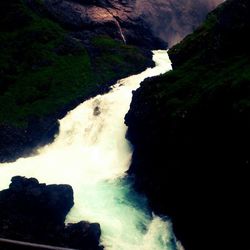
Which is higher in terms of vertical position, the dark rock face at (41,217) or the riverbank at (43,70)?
the dark rock face at (41,217)

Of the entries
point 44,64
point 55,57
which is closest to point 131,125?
point 44,64

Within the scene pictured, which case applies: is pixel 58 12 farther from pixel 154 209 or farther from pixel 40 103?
pixel 154 209

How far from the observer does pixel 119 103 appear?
46.1 m

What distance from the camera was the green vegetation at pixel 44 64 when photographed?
160 ft

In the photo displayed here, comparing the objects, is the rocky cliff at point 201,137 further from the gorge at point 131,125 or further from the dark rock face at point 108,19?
the dark rock face at point 108,19

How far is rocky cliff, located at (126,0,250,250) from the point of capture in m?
19.9

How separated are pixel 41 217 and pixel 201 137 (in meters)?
11.1

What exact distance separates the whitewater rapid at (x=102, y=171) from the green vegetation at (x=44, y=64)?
3191 mm

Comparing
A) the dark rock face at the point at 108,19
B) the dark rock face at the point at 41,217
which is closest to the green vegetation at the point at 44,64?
the dark rock face at the point at 108,19

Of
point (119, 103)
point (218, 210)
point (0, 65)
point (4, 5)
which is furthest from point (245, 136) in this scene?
point (4, 5)

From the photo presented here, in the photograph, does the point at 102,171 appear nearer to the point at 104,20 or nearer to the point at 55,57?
the point at 55,57

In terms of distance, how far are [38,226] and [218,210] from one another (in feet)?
36.4

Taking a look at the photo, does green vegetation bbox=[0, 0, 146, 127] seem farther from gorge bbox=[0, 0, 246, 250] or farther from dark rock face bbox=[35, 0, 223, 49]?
dark rock face bbox=[35, 0, 223, 49]

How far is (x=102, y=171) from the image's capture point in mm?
37125
